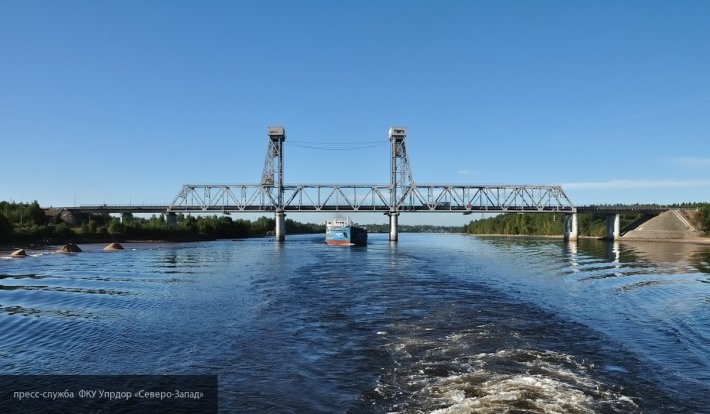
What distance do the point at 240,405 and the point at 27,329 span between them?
1495 centimetres

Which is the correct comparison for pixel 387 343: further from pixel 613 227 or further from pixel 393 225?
pixel 613 227

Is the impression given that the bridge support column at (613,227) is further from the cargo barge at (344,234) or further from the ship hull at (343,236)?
the ship hull at (343,236)

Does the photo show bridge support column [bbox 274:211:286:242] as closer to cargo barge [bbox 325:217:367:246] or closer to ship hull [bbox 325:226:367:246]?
cargo barge [bbox 325:217:367:246]

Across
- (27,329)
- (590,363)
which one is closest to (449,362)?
(590,363)

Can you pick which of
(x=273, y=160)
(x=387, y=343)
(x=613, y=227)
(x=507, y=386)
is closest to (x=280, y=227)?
(x=273, y=160)

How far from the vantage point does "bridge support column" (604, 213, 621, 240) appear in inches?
6793

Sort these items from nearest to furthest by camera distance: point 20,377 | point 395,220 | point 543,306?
point 20,377, point 543,306, point 395,220

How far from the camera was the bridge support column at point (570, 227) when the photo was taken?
17325 cm

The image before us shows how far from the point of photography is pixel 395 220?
538 ft

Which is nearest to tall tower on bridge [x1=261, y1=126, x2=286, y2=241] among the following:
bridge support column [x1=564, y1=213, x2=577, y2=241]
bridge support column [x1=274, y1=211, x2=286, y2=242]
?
bridge support column [x1=274, y1=211, x2=286, y2=242]

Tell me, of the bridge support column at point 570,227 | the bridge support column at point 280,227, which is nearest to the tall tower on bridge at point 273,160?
the bridge support column at point 280,227

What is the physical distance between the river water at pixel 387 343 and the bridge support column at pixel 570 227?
486ft

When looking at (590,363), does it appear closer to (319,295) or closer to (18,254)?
(319,295)

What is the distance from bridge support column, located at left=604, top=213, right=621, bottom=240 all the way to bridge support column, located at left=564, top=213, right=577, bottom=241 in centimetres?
1453
